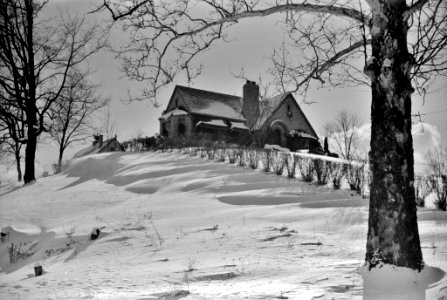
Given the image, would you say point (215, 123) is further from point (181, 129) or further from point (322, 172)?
point (322, 172)

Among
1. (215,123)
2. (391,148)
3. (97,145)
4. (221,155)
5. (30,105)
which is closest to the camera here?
(391,148)

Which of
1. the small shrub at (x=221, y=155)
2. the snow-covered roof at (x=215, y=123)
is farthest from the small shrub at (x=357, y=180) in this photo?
the snow-covered roof at (x=215, y=123)

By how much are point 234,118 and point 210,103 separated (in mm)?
2717

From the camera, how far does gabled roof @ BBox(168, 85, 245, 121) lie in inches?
1434

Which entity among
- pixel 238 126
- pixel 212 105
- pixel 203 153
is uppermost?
pixel 212 105

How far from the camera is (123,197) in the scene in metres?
12.2

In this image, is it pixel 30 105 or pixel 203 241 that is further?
pixel 30 105

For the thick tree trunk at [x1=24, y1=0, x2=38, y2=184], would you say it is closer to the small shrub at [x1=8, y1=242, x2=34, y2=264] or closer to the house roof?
→ the small shrub at [x1=8, y1=242, x2=34, y2=264]

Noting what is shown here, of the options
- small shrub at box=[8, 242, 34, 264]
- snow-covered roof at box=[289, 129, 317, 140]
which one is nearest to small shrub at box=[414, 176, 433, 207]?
small shrub at box=[8, 242, 34, 264]

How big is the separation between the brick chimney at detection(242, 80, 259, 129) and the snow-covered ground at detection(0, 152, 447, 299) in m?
22.2

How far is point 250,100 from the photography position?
122ft

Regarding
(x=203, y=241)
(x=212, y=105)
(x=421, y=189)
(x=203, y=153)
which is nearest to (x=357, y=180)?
(x=421, y=189)

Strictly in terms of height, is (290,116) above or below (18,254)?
above

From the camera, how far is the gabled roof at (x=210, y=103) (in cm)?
3641
